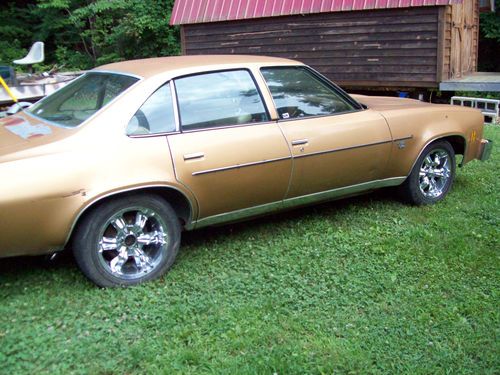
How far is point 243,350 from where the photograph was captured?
10.2 ft

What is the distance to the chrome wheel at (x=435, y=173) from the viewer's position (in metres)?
5.41

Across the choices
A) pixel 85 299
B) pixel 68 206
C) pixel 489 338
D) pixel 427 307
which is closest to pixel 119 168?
pixel 68 206

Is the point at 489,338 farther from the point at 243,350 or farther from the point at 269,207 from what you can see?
the point at 269,207

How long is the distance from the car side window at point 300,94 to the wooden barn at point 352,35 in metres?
7.56

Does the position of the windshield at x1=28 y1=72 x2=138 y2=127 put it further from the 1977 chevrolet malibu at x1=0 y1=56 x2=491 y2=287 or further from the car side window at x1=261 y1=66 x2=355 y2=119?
the car side window at x1=261 y1=66 x2=355 y2=119

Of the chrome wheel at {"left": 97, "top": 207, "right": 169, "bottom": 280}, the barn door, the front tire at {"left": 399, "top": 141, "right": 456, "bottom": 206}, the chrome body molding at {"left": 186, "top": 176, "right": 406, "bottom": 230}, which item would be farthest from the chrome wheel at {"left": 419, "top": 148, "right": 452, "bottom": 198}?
the barn door

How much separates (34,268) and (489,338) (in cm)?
316

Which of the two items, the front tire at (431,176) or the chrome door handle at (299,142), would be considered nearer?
the chrome door handle at (299,142)

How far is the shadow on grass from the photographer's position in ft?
13.2

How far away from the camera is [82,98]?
429cm

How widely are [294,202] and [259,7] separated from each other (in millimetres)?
10243

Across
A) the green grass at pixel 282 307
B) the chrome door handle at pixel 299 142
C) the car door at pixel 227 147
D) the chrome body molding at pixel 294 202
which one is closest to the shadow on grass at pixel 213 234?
the green grass at pixel 282 307

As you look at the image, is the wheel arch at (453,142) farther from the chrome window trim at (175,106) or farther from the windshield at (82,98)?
the windshield at (82,98)

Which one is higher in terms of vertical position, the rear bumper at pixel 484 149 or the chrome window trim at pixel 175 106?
the chrome window trim at pixel 175 106
